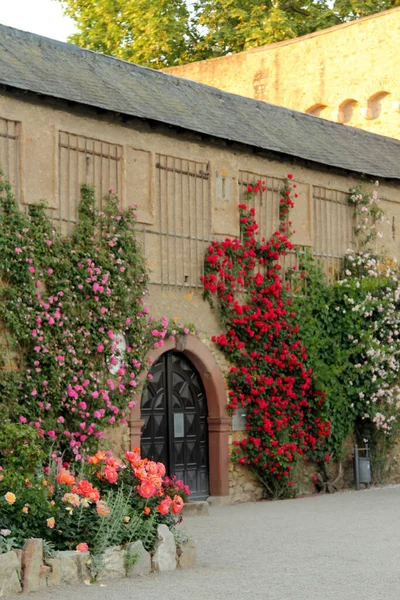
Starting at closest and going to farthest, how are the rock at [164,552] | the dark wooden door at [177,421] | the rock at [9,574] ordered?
the rock at [9,574] → the rock at [164,552] → the dark wooden door at [177,421]

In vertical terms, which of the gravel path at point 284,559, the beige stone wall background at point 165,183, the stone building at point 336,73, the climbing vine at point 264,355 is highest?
the stone building at point 336,73

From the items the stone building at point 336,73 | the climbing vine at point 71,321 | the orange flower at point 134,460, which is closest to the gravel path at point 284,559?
the orange flower at point 134,460

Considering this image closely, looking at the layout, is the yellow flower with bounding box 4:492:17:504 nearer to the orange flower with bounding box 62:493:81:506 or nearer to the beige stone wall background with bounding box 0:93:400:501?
the orange flower with bounding box 62:493:81:506

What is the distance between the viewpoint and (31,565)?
8.18 meters

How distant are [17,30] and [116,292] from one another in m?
3.47

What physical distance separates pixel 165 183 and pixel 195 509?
411cm

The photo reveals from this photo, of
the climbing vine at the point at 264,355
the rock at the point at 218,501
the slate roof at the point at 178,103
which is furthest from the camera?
the climbing vine at the point at 264,355

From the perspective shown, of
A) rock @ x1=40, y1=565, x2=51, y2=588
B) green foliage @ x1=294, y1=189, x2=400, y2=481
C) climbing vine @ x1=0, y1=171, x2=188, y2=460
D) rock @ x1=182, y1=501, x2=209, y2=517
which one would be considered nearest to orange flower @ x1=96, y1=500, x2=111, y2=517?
rock @ x1=40, y1=565, x2=51, y2=588

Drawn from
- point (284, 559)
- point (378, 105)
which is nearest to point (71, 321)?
point (284, 559)

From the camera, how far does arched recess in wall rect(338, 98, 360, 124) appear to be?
23797 mm

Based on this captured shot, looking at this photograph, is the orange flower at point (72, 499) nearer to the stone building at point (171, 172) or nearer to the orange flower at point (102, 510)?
the orange flower at point (102, 510)

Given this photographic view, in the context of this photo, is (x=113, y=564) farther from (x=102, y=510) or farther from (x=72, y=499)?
(x=72, y=499)

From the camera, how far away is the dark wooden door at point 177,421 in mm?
14797

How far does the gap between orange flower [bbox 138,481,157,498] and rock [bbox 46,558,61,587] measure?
1.26m
